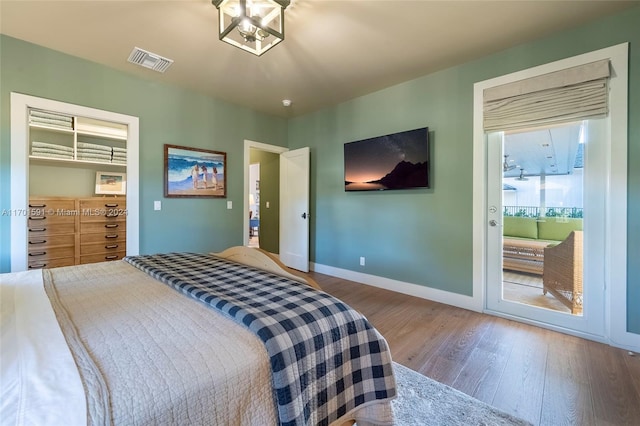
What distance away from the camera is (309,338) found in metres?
0.88

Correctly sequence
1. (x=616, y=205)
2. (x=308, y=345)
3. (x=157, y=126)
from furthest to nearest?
(x=157, y=126)
(x=616, y=205)
(x=308, y=345)

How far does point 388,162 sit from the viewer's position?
10.8 ft

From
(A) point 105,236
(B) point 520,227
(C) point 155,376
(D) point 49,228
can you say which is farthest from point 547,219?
(D) point 49,228

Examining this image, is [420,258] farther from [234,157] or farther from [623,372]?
[234,157]

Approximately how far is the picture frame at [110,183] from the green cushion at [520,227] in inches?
187

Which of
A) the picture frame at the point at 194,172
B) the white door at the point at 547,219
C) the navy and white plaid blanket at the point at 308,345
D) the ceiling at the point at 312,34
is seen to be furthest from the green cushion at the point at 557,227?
the picture frame at the point at 194,172

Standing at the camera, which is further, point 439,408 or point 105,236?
point 105,236

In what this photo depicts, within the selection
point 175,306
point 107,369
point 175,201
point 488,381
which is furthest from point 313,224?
point 107,369

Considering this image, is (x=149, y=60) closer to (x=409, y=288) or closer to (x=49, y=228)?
(x=49, y=228)

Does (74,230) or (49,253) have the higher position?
(74,230)

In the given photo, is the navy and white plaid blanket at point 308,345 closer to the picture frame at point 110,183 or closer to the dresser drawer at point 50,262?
the dresser drawer at point 50,262

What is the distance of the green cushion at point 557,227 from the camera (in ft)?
7.50

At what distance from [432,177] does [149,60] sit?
313cm

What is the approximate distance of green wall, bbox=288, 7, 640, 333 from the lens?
6.67 feet
